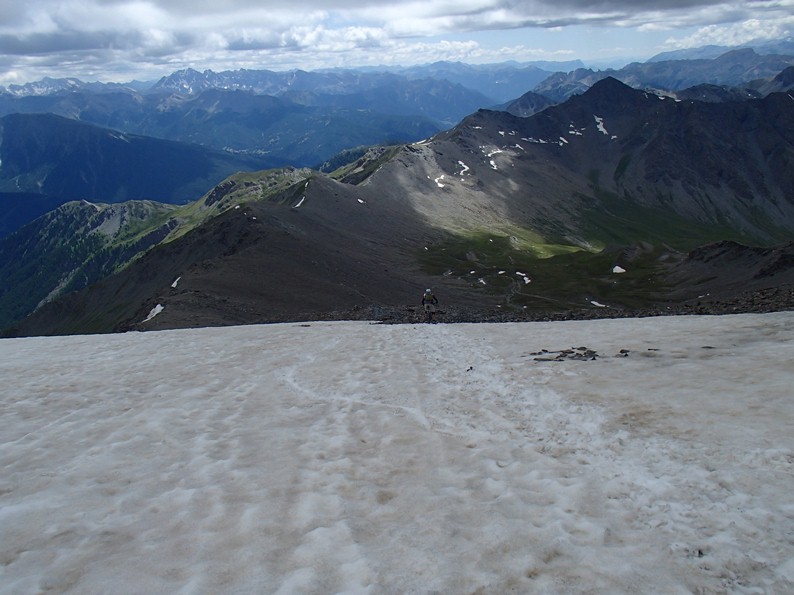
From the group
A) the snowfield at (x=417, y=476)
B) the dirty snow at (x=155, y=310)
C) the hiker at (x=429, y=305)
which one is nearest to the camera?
the snowfield at (x=417, y=476)

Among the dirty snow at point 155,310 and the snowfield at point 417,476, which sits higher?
the snowfield at point 417,476

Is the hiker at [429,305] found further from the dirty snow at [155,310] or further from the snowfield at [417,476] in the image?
the dirty snow at [155,310]

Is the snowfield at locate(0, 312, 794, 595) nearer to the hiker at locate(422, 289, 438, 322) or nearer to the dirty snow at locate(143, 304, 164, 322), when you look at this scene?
the hiker at locate(422, 289, 438, 322)

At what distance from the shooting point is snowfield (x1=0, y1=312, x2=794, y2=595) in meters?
8.17

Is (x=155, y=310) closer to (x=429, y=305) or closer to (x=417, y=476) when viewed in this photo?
(x=429, y=305)

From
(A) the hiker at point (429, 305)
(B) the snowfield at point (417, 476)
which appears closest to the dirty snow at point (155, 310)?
(A) the hiker at point (429, 305)

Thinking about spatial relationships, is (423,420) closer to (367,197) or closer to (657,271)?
(657,271)

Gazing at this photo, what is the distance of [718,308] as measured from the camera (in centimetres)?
3158

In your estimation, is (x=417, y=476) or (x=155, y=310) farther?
(x=155, y=310)

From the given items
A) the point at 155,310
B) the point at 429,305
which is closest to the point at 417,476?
the point at 429,305

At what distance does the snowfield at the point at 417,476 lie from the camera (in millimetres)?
8172

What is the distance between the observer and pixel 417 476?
11.5 metres

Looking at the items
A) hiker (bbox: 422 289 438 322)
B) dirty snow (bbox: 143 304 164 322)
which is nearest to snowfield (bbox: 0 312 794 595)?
hiker (bbox: 422 289 438 322)

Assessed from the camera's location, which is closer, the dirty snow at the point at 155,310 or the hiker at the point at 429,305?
the hiker at the point at 429,305
